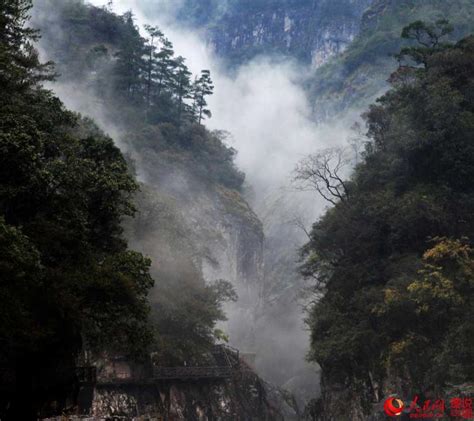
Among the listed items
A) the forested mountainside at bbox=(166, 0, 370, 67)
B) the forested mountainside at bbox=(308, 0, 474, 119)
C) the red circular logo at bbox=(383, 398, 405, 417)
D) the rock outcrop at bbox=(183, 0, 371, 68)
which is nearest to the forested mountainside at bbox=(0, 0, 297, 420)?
the red circular logo at bbox=(383, 398, 405, 417)

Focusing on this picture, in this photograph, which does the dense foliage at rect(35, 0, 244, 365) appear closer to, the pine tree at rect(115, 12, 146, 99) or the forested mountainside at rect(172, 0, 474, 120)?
the pine tree at rect(115, 12, 146, 99)

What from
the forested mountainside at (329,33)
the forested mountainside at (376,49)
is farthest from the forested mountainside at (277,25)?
the forested mountainside at (376,49)

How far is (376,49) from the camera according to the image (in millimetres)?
104875

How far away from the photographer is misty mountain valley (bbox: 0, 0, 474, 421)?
17.8m

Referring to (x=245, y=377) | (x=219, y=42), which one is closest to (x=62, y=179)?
(x=245, y=377)

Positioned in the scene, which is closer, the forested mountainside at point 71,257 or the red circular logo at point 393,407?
the forested mountainside at point 71,257

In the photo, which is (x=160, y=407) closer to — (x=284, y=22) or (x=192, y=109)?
(x=192, y=109)

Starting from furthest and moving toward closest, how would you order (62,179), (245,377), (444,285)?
1. (245,377)
2. (444,285)
3. (62,179)

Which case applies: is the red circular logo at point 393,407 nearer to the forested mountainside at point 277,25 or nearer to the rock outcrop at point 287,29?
the rock outcrop at point 287,29

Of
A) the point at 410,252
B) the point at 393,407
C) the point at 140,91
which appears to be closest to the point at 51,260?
the point at 393,407

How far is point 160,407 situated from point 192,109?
4367 centimetres

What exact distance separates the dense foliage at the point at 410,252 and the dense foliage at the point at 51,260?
12.4m

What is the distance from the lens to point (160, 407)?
3512cm

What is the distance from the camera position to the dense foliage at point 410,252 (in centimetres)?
2400
